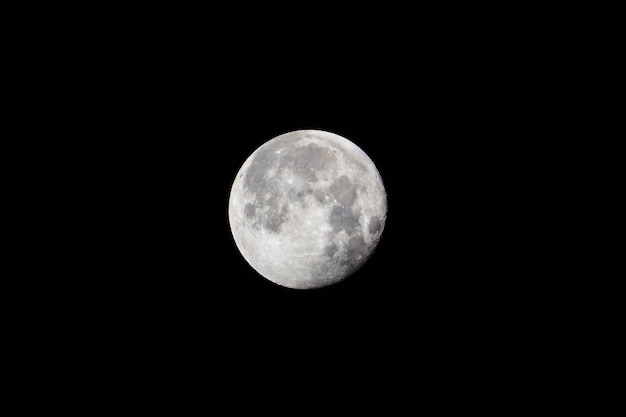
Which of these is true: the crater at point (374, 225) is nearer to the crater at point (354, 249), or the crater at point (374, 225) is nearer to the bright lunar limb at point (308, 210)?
the bright lunar limb at point (308, 210)

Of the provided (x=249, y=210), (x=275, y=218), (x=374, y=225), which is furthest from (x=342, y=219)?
(x=249, y=210)

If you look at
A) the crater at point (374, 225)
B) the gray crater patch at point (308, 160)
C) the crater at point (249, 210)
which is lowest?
the crater at point (374, 225)

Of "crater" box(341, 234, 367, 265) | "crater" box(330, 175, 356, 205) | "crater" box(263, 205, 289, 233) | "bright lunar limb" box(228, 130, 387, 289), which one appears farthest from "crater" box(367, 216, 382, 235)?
"crater" box(263, 205, 289, 233)

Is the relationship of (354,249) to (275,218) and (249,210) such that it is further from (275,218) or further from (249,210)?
(249,210)

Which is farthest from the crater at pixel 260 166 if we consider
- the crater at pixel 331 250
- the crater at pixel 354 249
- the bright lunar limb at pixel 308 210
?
the crater at pixel 354 249

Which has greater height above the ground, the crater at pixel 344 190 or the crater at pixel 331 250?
the crater at pixel 344 190

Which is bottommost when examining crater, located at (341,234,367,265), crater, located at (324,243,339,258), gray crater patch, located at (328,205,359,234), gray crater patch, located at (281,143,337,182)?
crater, located at (324,243,339,258)

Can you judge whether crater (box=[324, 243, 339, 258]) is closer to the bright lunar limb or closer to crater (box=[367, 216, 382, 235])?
the bright lunar limb

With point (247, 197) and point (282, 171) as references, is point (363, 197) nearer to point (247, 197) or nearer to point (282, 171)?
point (282, 171)
